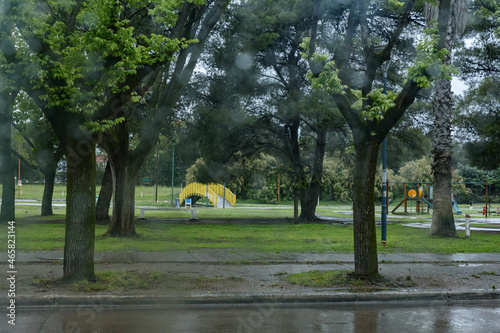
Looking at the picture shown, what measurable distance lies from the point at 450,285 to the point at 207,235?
10.5 m

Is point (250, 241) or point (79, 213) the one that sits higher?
point (79, 213)

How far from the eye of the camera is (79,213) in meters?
9.11

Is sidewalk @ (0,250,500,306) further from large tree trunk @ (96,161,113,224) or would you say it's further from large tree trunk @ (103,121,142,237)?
large tree trunk @ (96,161,113,224)

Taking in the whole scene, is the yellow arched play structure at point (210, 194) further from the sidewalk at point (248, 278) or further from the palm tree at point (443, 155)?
the sidewalk at point (248, 278)

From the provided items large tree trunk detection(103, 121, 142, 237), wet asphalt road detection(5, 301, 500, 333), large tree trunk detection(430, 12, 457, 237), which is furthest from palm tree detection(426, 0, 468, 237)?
large tree trunk detection(103, 121, 142, 237)

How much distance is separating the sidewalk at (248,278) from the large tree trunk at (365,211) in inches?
23.2

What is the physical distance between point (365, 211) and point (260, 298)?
2708 millimetres

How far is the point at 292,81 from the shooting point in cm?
2630

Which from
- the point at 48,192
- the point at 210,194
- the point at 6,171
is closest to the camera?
the point at 6,171

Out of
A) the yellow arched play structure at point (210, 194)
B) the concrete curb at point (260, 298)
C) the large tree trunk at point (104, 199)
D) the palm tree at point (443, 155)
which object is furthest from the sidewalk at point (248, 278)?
the yellow arched play structure at point (210, 194)

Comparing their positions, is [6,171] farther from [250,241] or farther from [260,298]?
[260,298]

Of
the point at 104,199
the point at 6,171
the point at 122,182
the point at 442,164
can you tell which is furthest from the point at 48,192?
the point at 442,164

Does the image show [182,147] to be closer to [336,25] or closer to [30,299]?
[336,25]

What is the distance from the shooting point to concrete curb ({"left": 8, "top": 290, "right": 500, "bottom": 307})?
319 inches
